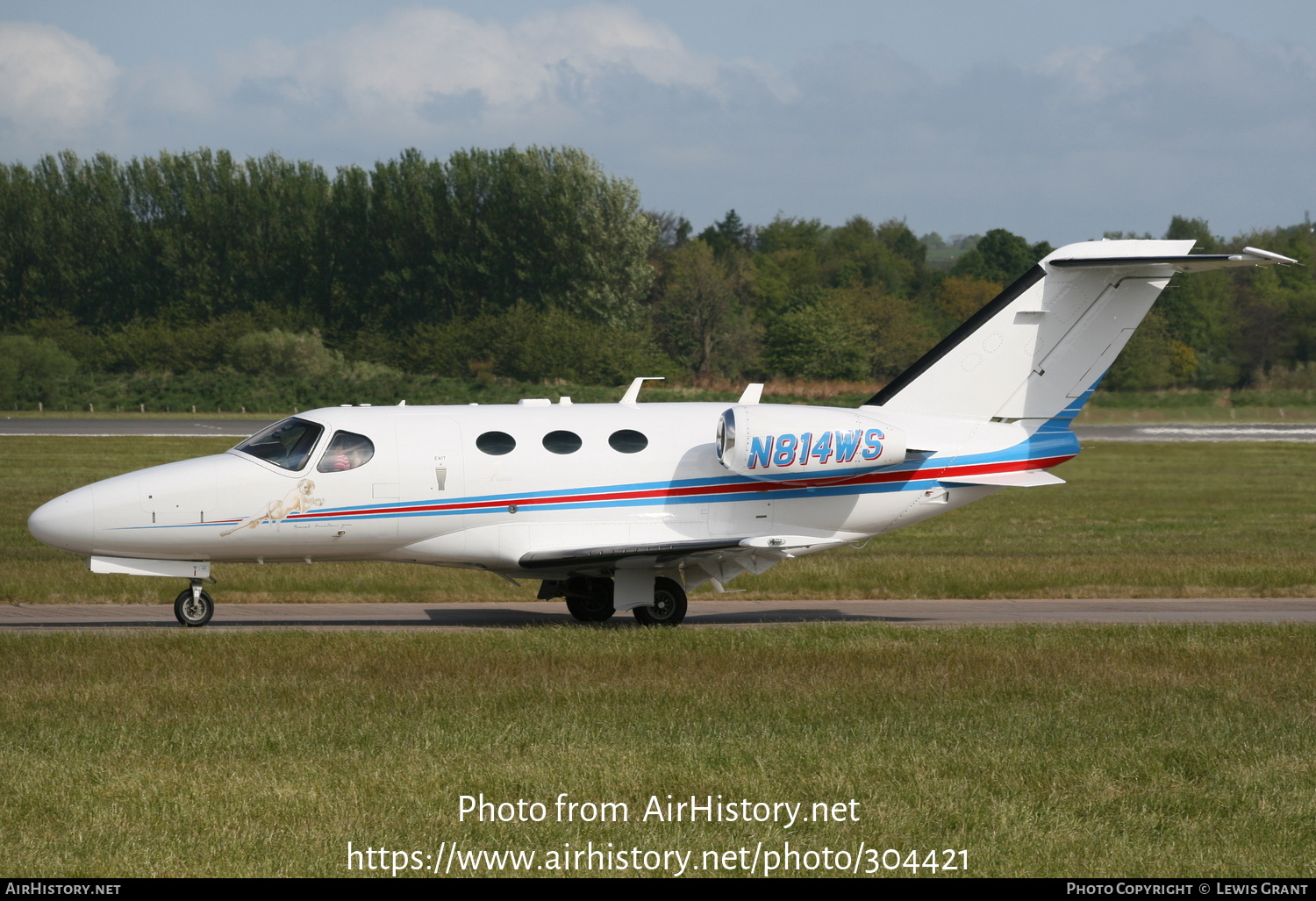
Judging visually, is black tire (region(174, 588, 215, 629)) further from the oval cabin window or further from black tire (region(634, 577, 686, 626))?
black tire (region(634, 577, 686, 626))

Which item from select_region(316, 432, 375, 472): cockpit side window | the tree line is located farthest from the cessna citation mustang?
the tree line

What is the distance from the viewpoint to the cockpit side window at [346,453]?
1573 cm

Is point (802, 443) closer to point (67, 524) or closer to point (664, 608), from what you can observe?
point (664, 608)

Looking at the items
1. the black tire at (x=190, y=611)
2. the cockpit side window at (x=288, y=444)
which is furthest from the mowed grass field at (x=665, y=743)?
the cockpit side window at (x=288, y=444)

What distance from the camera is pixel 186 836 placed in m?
7.70

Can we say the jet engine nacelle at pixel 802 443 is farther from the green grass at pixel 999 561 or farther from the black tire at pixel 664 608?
the green grass at pixel 999 561

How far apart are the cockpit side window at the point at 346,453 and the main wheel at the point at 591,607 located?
3333 millimetres

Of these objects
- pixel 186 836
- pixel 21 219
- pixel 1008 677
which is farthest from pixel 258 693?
pixel 21 219

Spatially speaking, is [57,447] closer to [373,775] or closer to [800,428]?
[800,428]

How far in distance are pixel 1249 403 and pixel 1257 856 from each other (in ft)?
241

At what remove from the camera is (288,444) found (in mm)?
15875

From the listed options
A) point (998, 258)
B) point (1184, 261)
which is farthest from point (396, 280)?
point (1184, 261)

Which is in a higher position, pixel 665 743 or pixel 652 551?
pixel 652 551

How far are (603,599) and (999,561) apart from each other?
8.79 meters
